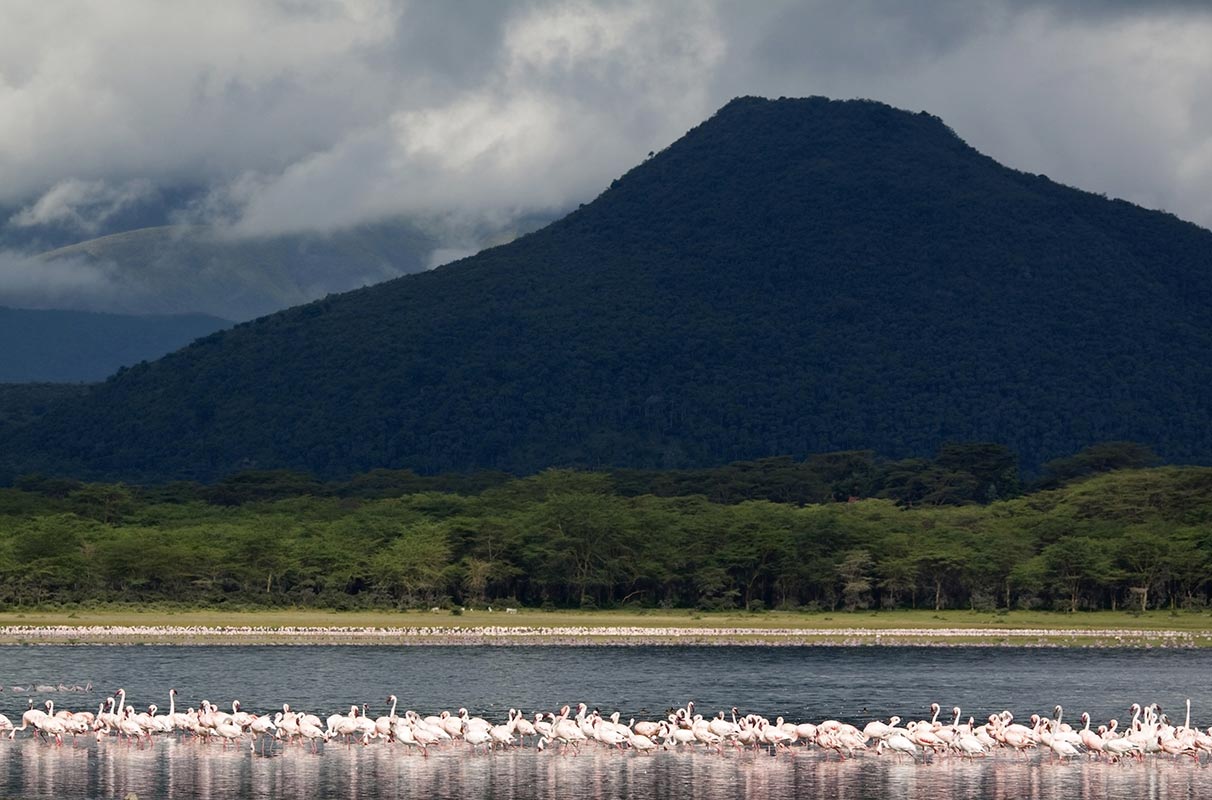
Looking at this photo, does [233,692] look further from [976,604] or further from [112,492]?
[112,492]

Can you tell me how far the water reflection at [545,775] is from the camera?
37.3 m

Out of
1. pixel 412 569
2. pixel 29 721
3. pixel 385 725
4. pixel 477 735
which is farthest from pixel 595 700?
pixel 412 569

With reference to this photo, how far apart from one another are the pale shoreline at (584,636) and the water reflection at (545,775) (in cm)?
3515

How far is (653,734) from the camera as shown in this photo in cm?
4431

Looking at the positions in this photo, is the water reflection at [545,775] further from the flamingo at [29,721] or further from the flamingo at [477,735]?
the flamingo at [29,721]

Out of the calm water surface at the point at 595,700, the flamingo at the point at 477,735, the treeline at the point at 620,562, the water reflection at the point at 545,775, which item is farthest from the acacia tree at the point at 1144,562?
the flamingo at the point at 477,735

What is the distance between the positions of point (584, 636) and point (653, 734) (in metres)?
38.6

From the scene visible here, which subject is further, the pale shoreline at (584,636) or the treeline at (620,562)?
the treeline at (620,562)

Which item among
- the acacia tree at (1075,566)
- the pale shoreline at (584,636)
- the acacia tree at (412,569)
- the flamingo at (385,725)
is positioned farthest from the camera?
the acacia tree at (412,569)

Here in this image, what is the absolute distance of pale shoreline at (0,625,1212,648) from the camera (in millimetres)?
78938

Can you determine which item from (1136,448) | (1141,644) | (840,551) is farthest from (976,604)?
(1136,448)

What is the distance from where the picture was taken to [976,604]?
333 ft

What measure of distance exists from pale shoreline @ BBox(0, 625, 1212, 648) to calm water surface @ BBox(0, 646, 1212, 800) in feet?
11.4

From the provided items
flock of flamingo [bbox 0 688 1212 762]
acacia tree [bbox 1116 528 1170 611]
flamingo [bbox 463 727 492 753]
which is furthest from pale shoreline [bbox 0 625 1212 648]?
flamingo [bbox 463 727 492 753]
